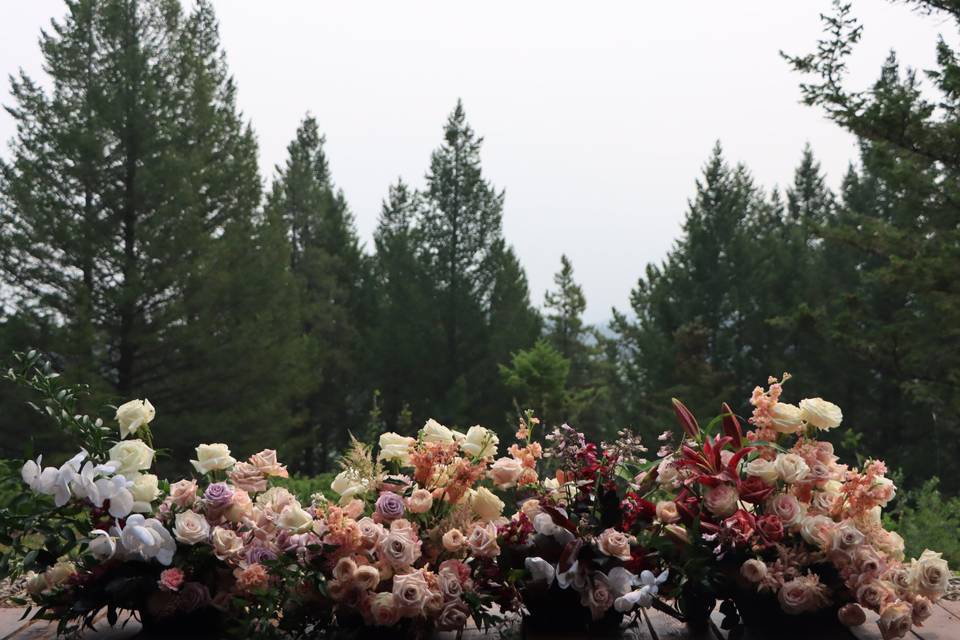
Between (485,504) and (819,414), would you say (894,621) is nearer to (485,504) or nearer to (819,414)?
(819,414)

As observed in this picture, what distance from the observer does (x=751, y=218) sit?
24.3 m

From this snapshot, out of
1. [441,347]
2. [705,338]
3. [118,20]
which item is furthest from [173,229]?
[705,338]

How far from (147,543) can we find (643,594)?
1220 mm

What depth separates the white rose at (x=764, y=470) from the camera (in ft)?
7.50

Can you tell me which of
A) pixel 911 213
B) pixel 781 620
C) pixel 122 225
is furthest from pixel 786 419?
pixel 122 225

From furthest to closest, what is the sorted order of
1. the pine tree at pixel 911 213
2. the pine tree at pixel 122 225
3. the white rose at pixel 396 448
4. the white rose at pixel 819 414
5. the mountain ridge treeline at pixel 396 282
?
the pine tree at pixel 122 225 < the mountain ridge treeline at pixel 396 282 < the pine tree at pixel 911 213 < the white rose at pixel 396 448 < the white rose at pixel 819 414

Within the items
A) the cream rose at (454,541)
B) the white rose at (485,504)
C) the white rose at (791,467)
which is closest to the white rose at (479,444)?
the white rose at (485,504)

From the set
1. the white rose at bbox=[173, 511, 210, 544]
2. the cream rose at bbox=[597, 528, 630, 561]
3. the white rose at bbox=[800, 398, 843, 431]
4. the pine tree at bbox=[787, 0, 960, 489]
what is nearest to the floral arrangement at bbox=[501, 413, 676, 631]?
the cream rose at bbox=[597, 528, 630, 561]

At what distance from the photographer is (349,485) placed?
241 centimetres

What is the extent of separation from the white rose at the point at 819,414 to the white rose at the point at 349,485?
3.98ft

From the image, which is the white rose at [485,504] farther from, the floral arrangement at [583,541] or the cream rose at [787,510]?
the cream rose at [787,510]

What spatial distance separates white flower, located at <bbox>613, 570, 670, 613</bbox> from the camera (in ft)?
6.94

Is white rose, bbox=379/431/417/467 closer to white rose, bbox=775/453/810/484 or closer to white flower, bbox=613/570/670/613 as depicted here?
white flower, bbox=613/570/670/613

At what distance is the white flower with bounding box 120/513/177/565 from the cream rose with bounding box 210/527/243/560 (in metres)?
0.12
